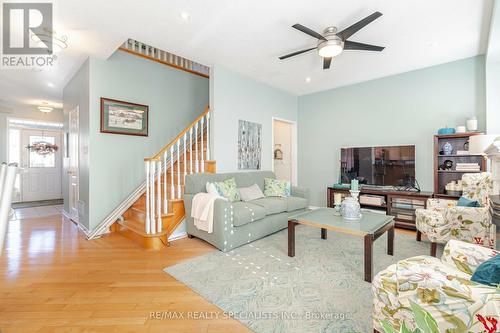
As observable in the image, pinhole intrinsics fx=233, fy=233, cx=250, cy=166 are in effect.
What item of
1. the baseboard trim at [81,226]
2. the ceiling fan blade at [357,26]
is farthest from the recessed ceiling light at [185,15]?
the baseboard trim at [81,226]

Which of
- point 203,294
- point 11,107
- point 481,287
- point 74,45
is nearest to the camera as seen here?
point 481,287

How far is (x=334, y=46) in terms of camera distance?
2.71 meters

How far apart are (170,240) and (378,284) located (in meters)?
2.79

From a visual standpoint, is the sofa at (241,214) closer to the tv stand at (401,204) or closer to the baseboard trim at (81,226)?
the tv stand at (401,204)

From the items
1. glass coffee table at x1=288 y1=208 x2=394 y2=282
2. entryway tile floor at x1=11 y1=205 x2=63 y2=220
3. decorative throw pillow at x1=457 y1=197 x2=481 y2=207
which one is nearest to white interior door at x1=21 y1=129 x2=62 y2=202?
entryway tile floor at x1=11 y1=205 x2=63 y2=220

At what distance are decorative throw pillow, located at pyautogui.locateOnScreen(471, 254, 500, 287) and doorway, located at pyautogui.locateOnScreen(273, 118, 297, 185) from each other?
15.4ft

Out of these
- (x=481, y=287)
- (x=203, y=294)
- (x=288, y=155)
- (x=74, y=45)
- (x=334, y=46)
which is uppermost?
(x=74, y=45)

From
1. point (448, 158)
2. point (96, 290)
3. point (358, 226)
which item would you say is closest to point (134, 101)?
point (96, 290)

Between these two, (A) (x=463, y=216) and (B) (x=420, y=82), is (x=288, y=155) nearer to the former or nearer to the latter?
(B) (x=420, y=82)

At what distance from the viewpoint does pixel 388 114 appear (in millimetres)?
4496

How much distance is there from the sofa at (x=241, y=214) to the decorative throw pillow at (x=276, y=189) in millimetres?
148

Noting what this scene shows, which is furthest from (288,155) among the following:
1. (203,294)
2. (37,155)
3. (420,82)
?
(37,155)

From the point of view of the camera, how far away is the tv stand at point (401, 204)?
12.4ft

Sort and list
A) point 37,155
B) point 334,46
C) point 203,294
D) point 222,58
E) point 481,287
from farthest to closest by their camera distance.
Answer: point 37,155, point 222,58, point 334,46, point 203,294, point 481,287
